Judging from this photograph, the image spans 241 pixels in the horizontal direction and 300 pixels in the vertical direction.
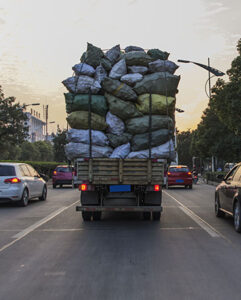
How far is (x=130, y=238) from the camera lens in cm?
834

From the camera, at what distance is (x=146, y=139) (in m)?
9.84

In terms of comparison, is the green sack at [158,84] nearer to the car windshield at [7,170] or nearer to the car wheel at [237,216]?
the car wheel at [237,216]

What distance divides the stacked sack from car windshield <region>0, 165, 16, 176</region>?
5.38 metres

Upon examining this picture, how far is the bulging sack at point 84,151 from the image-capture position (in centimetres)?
986

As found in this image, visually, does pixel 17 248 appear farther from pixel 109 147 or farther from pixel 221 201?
pixel 221 201

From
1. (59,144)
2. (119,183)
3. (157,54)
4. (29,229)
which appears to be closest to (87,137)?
(119,183)

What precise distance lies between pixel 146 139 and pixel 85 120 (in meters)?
1.45

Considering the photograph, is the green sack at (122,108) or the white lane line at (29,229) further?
the green sack at (122,108)

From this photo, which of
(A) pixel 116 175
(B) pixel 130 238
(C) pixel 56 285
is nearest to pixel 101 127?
(A) pixel 116 175

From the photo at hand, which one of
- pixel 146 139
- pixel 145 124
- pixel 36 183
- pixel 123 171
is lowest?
pixel 36 183

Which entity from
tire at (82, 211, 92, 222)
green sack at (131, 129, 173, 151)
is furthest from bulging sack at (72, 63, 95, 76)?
tire at (82, 211, 92, 222)

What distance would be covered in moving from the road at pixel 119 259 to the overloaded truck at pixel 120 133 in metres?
0.81

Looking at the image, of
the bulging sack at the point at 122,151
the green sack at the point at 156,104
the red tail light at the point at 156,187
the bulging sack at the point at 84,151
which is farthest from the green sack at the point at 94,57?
the red tail light at the point at 156,187

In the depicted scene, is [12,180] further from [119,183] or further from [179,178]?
[179,178]
